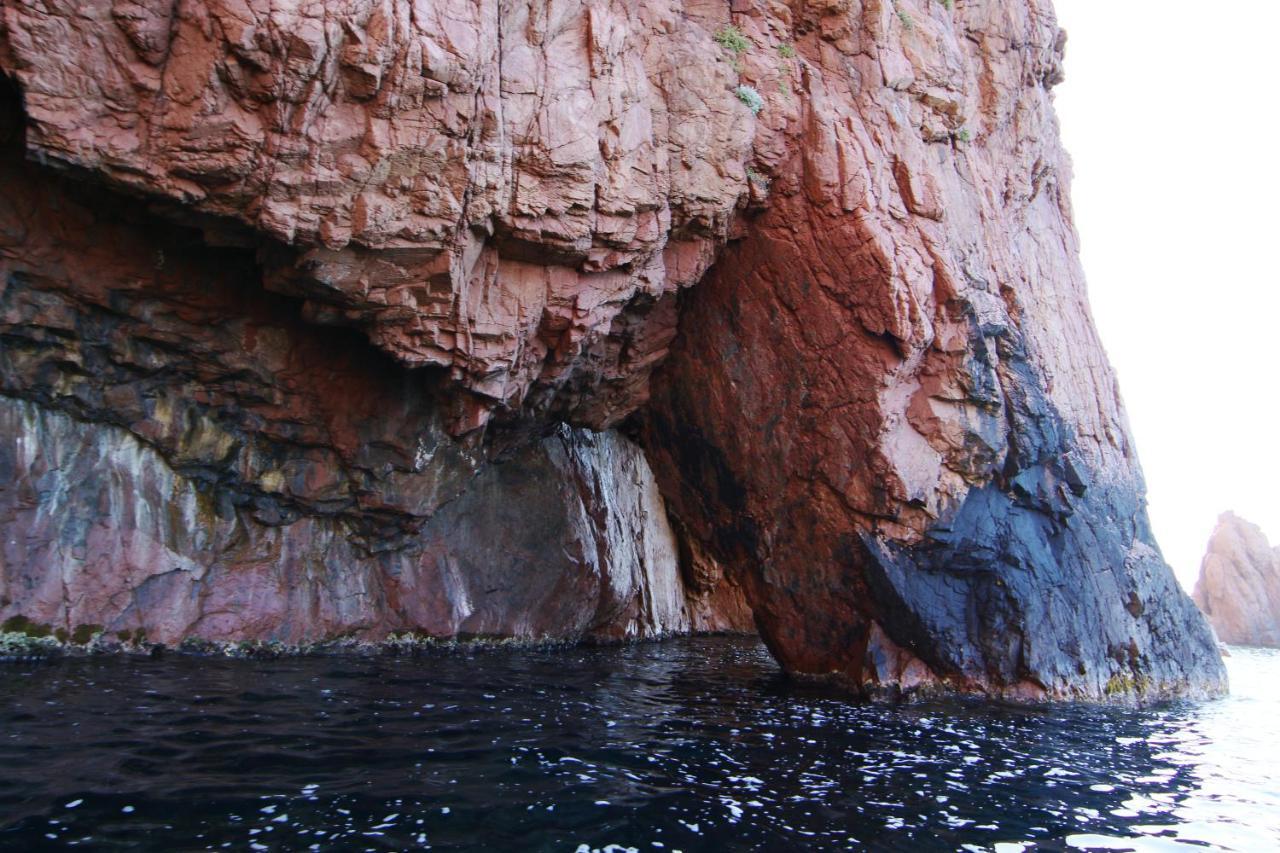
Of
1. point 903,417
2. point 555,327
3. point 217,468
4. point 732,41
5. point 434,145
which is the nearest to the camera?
point 434,145

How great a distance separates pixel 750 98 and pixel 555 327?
4890 millimetres

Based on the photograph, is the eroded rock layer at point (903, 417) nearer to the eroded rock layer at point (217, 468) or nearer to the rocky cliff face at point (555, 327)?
the rocky cliff face at point (555, 327)

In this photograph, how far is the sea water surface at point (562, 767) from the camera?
6.07m

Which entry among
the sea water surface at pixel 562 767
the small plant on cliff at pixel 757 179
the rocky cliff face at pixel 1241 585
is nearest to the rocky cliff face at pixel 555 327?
the small plant on cliff at pixel 757 179

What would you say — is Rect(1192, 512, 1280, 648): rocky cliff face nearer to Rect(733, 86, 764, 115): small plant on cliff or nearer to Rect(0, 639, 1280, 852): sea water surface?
Rect(0, 639, 1280, 852): sea water surface

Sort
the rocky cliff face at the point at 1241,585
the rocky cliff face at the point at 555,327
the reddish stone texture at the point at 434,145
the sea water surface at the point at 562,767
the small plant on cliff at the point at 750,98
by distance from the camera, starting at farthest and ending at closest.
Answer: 1. the rocky cliff face at the point at 1241,585
2. the small plant on cliff at the point at 750,98
3. the rocky cliff face at the point at 555,327
4. the reddish stone texture at the point at 434,145
5. the sea water surface at the point at 562,767

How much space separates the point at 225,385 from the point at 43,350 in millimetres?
2351

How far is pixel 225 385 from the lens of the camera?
42.8ft

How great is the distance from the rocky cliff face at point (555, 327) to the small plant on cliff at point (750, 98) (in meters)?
0.06

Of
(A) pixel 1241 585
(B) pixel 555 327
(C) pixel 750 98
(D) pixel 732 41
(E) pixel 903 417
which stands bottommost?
(A) pixel 1241 585

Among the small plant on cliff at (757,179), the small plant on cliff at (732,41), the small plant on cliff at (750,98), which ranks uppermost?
the small plant on cliff at (732,41)

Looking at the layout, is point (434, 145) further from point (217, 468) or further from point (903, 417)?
point (903, 417)

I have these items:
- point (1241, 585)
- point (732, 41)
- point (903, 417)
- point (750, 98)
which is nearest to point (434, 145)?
point (750, 98)

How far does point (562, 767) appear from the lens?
7.92 meters
